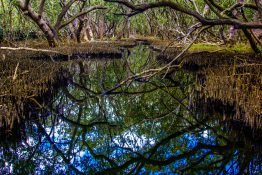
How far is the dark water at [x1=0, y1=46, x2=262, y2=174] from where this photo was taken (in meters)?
4.13

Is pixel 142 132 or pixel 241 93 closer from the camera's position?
pixel 142 132

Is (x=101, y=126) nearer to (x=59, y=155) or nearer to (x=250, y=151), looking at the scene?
(x=59, y=155)

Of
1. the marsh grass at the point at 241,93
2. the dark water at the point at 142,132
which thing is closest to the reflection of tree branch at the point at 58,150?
the dark water at the point at 142,132

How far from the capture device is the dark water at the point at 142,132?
413 cm

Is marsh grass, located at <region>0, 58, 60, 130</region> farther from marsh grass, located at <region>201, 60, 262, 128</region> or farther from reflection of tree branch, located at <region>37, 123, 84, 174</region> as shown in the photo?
marsh grass, located at <region>201, 60, 262, 128</region>

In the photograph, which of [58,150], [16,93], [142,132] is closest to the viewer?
[58,150]

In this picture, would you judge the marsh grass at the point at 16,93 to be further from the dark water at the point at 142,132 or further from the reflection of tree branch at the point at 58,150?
the reflection of tree branch at the point at 58,150

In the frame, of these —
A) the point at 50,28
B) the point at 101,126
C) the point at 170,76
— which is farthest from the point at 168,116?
the point at 50,28

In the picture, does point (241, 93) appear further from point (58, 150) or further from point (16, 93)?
point (16, 93)

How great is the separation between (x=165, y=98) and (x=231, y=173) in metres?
3.73

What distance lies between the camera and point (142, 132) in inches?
213

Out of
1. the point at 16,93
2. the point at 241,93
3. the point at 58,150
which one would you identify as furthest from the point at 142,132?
the point at 16,93

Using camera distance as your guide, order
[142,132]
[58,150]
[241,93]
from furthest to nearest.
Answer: [241,93] < [142,132] < [58,150]

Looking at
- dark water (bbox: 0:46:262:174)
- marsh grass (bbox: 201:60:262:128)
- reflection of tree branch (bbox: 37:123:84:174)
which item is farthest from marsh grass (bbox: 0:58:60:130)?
marsh grass (bbox: 201:60:262:128)
